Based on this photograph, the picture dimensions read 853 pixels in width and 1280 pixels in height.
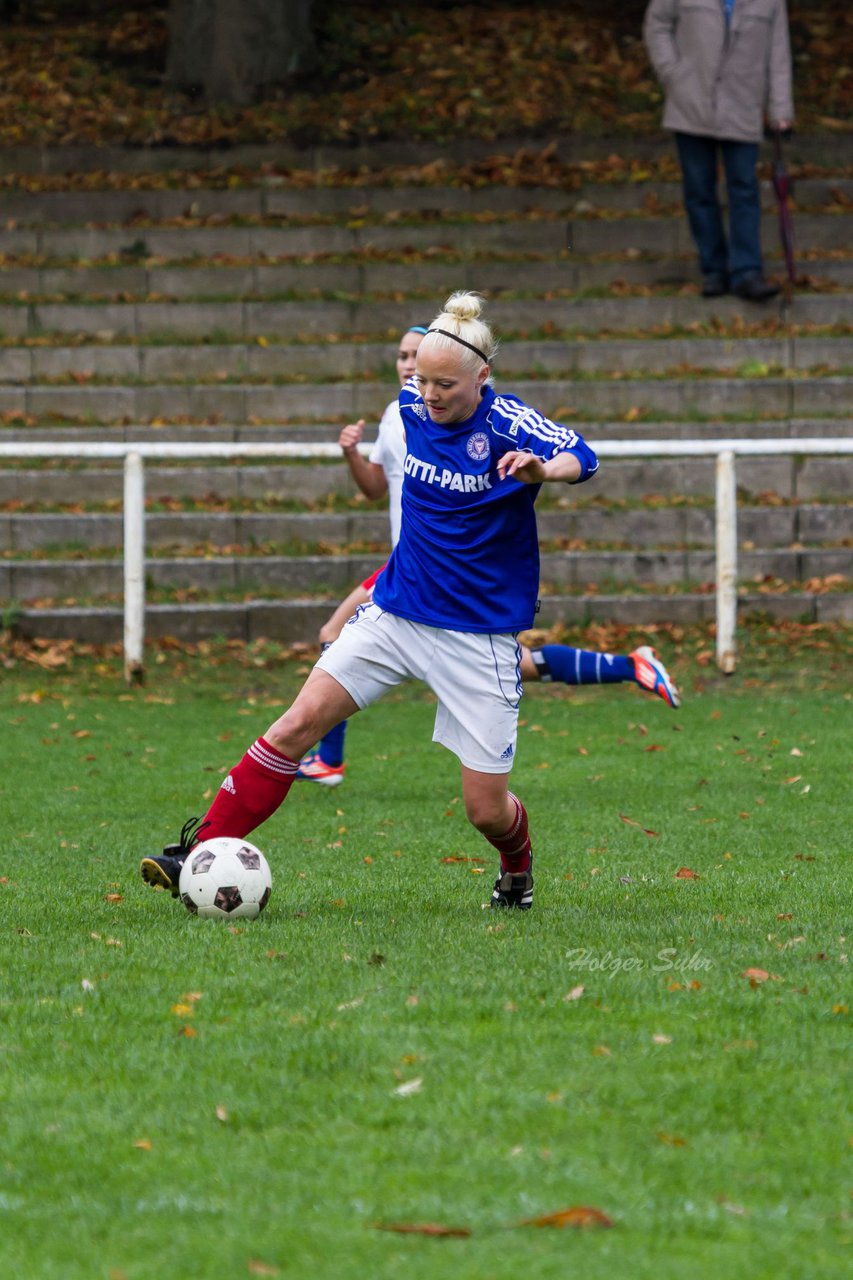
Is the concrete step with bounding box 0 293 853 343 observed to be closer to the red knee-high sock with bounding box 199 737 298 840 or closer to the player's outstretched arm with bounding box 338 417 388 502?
the player's outstretched arm with bounding box 338 417 388 502

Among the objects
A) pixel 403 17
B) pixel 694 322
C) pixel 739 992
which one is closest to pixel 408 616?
pixel 739 992

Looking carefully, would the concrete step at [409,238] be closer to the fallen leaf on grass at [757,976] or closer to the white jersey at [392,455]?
the white jersey at [392,455]

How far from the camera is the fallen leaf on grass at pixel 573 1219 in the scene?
3.17 meters

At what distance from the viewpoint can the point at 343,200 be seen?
17.2 metres

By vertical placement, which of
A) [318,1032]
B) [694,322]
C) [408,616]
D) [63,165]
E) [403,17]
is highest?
[403,17]

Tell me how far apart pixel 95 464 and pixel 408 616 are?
9206mm

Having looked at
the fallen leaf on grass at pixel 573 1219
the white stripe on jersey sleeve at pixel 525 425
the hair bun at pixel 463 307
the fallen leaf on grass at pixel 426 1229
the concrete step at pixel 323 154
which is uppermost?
the concrete step at pixel 323 154

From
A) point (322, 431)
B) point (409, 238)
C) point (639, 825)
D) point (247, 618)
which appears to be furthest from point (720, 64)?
point (639, 825)

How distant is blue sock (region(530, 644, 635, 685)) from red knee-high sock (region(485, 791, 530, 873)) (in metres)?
3.36

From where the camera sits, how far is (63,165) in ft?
59.5

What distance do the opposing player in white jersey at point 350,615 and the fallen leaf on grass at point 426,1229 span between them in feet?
15.4

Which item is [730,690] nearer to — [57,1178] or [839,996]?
[839,996]

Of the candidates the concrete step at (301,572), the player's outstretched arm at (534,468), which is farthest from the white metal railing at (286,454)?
the player's outstretched arm at (534,468)

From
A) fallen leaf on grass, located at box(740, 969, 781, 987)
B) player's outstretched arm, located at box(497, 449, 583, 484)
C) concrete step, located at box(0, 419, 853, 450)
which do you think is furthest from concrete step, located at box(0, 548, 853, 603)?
fallen leaf on grass, located at box(740, 969, 781, 987)
